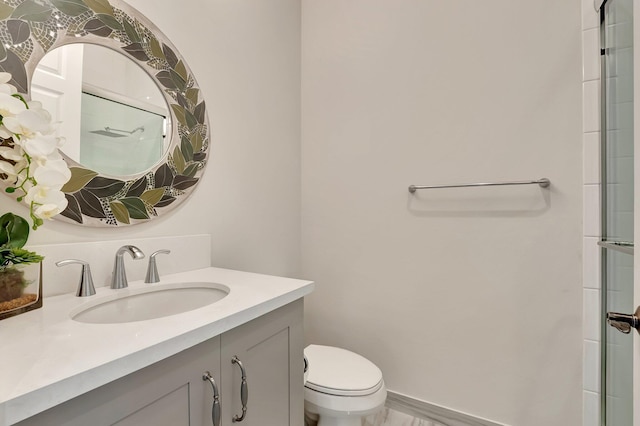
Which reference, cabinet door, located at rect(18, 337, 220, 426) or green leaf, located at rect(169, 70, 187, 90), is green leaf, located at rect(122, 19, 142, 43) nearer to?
green leaf, located at rect(169, 70, 187, 90)

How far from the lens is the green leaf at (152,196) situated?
1102mm

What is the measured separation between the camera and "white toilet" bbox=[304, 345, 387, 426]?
122cm

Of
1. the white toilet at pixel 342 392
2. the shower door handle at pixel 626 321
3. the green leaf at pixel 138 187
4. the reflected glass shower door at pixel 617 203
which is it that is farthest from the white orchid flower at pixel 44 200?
the reflected glass shower door at pixel 617 203

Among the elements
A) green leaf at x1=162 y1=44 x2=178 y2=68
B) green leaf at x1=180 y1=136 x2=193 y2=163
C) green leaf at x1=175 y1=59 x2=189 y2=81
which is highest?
green leaf at x1=162 y1=44 x2=178 y2=68

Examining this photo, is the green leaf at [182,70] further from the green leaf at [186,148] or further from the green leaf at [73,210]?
the green leaf at [73,210]

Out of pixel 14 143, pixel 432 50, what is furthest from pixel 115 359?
pixel 432 50

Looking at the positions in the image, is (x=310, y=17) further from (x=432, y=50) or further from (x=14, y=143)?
(x=14, y=143)

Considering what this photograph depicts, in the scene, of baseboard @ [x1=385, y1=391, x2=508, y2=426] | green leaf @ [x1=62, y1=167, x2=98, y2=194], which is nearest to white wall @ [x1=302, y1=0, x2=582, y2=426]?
baseboard @ [x1=385, y1=391, x2=508, y2=426]

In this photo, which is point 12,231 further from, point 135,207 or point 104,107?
point 104,107

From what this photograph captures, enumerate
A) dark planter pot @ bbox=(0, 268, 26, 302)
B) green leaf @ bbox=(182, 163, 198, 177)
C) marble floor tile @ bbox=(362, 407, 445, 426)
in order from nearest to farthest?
dark planter pot @ bbox=(0, 268, 26, 302), green leaf @ bbox=(182, 163, 198, 177), marble floor tile @ bbox=(362, 407, 445, 426)

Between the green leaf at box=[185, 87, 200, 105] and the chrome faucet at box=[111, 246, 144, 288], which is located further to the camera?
the green leaf at box=[185, 87, 200, 105]

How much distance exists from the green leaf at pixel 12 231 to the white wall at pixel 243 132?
0.17 meters

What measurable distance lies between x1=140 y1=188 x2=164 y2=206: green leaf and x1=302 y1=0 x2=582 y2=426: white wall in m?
0.96

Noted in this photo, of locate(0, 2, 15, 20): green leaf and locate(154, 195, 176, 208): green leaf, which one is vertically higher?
locate(0, 2, 15, 20): green leaf
